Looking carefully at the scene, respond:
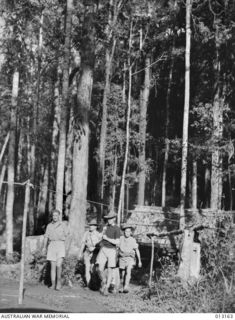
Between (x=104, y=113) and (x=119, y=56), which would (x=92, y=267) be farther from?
(x=119, y=56)

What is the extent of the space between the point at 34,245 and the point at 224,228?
27.0ft

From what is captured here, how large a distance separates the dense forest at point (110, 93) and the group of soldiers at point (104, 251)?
2.10 meters

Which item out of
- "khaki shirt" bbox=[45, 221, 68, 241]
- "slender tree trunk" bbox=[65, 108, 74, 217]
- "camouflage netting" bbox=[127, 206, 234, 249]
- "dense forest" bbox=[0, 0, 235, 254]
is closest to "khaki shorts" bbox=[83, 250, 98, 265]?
"khaki shirt" bbox=[45, 221, 68, 241]

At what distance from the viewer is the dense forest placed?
15.4m

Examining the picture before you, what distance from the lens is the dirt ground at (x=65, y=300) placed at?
932cm

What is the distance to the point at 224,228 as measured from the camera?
375 inches

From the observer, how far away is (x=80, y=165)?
49.4ft

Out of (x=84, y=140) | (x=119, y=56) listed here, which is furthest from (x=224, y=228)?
(x=119, y=56)

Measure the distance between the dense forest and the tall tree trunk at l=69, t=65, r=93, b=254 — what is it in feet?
0.09

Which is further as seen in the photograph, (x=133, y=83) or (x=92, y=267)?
(x=133, y=83)

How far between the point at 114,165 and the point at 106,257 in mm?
18861

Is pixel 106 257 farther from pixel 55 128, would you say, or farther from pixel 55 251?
pixel 55 128

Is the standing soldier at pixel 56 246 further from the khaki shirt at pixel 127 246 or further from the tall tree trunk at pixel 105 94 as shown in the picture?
the tall tree trunk at pixel 105 94

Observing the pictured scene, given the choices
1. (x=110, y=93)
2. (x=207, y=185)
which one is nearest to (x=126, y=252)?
(x=110, y=93)
